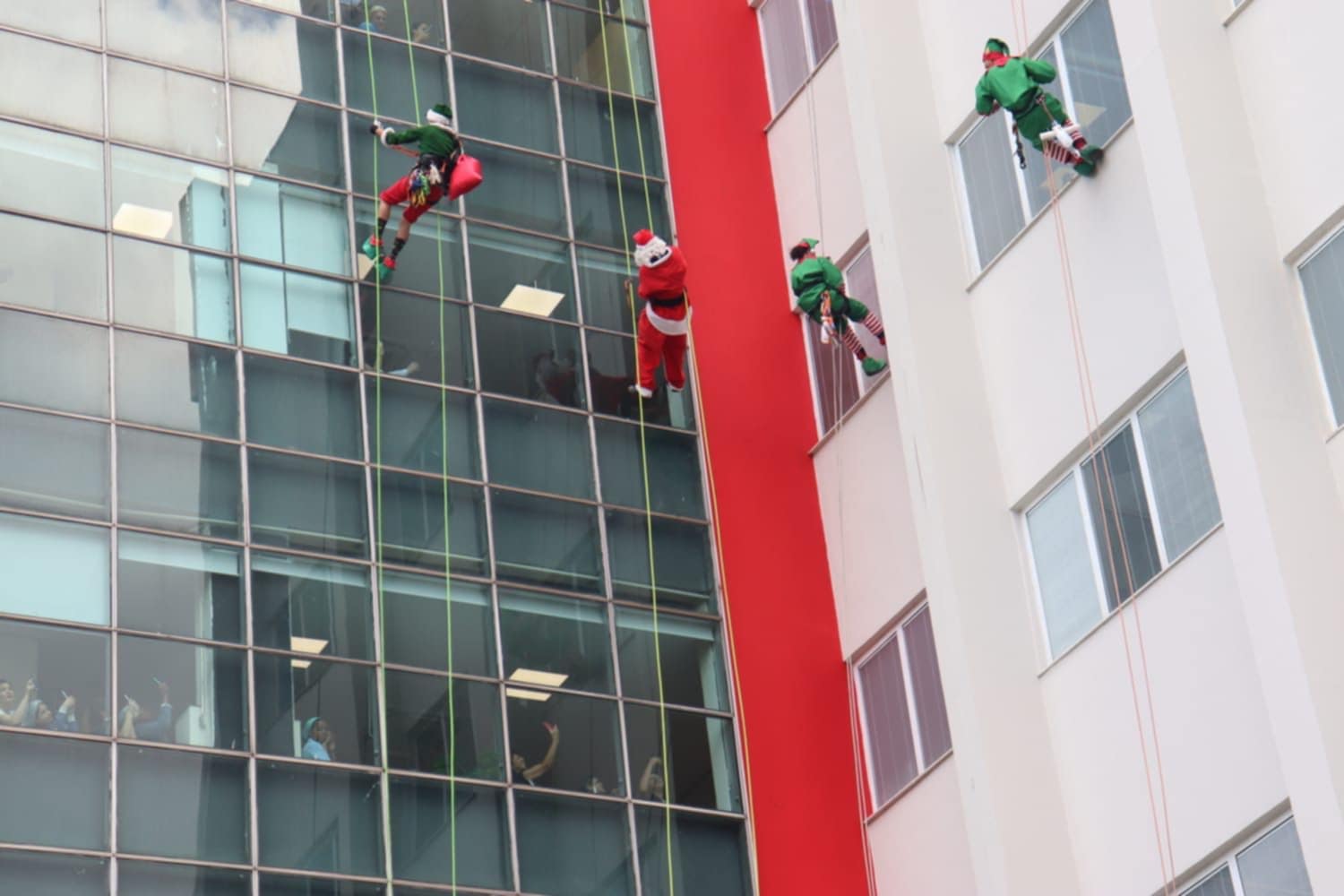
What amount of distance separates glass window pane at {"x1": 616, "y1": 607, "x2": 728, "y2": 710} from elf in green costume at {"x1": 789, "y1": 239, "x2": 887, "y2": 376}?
9.81ft

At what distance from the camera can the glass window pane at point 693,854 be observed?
18.9 metres

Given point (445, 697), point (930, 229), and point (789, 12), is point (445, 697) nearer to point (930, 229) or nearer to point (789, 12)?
point (930, 229)

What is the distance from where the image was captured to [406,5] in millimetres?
22281

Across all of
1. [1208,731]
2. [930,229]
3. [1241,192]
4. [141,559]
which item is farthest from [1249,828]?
[141,559]

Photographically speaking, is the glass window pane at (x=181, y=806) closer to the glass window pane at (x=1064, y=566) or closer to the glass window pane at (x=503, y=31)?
the glass window pane at (x=1064, y=566)

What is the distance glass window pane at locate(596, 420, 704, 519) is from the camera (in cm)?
2077

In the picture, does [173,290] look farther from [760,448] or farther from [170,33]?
[760,448]

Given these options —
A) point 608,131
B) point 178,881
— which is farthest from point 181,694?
point 608,131

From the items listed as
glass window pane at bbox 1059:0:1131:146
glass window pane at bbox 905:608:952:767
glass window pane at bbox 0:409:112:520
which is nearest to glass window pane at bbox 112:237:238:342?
glass window pane at bbox 0:409:112:520

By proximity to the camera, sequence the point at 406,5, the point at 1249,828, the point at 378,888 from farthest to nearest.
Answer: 1. the point at 406,5
2. the point at 378,888
3. the point at 1249,828

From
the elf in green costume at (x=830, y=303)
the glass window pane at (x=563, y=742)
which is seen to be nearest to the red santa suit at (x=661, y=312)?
the elf in green costume at (x=830, y=303)

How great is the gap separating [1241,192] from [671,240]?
7.46 m

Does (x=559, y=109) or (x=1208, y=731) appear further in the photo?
(x=559, y=109)

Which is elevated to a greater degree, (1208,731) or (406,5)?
(406,5)
